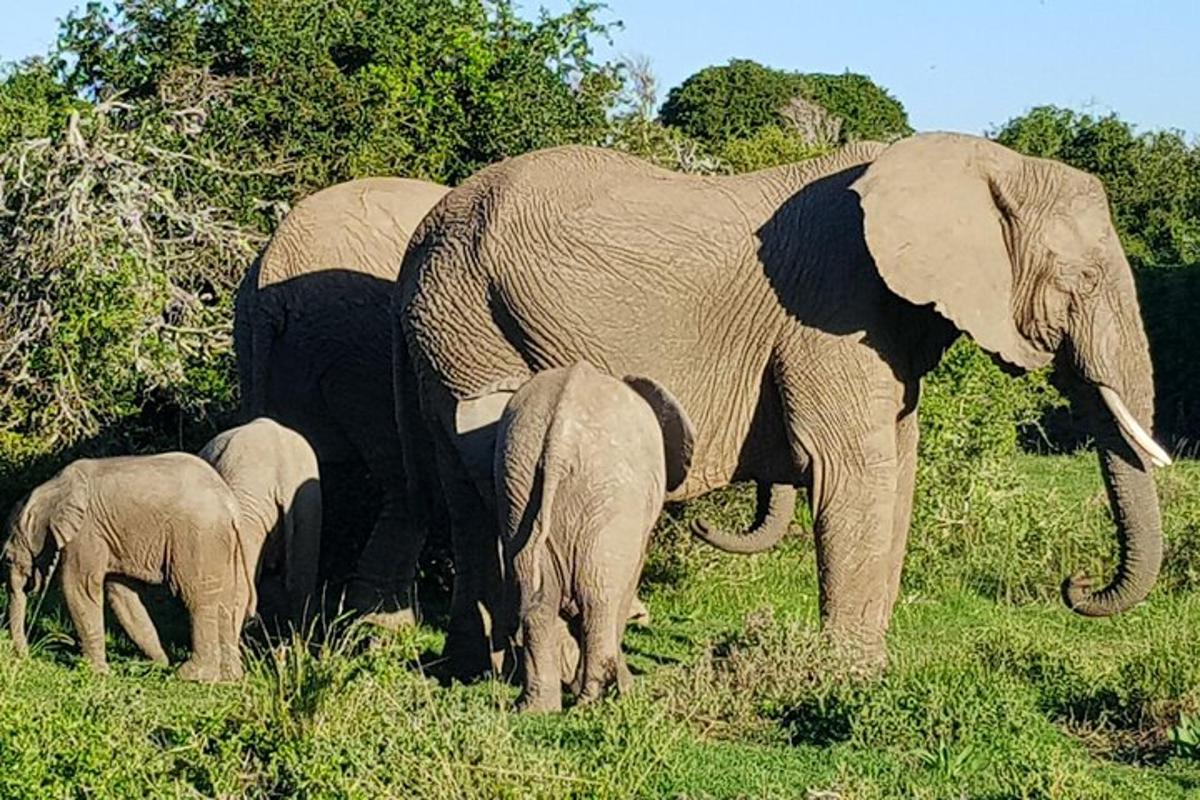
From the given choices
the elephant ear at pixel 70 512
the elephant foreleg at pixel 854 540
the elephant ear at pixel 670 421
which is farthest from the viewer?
the elephant ear at pixel 70 512

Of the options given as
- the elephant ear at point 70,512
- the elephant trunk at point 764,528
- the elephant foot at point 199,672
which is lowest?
the elephant foot at point 199,672

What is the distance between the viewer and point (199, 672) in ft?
29.1

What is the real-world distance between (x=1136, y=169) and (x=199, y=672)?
2110 cm

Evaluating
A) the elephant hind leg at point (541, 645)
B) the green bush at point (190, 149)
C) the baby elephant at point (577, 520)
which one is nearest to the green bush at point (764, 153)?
the green bush at point (190, 149)

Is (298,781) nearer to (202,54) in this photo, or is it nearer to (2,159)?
(2,159)

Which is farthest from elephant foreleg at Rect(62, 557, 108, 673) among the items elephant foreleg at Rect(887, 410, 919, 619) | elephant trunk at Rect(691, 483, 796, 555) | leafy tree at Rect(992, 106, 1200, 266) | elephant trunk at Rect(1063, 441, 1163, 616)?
leafy tree at Rect(992, 106, 1200, 266)

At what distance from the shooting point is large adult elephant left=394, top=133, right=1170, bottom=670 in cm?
859

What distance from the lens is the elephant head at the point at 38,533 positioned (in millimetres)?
8820

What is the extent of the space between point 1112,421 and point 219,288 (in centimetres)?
627

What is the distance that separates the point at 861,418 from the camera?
8633 mm

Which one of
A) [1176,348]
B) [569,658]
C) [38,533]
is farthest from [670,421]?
[1176,348]

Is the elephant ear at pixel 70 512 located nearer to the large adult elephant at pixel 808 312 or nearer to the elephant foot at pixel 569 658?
the large adult elephant at pixel 808 312

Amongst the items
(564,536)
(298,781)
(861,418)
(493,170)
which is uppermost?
(493,170)

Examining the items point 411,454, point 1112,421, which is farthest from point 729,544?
point 1112,421
